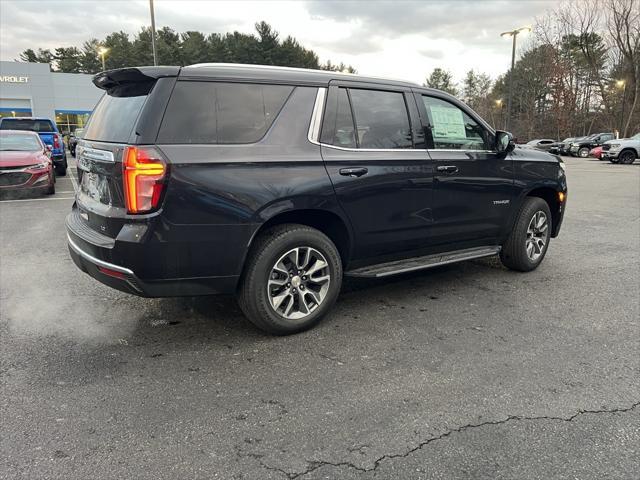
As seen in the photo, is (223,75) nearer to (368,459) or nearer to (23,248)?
(368,459)

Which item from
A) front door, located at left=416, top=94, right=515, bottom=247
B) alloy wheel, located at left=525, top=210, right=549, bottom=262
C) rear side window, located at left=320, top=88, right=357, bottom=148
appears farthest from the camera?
alloy wheel, located at left=525, top=210, right=549, bottom=262

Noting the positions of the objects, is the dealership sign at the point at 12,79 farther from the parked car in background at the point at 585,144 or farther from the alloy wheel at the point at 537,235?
the alloy wheel at the point at 537,235

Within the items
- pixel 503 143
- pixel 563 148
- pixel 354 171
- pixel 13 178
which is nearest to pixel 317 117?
pixel 354 171

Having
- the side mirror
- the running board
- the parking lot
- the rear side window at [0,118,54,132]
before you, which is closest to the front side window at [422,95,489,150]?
the side mirror

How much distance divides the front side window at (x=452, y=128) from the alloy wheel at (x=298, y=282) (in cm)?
162

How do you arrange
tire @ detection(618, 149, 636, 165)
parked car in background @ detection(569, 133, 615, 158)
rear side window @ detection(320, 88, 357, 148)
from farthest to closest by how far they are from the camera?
1. parked car in background @ detection(569, 133, 615, 158)
2. tire @ detection(618, 149, 636, 165)
3. rear side window @ detection(320, 88, 357, 148)

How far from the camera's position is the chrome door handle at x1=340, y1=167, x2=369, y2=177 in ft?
12.6

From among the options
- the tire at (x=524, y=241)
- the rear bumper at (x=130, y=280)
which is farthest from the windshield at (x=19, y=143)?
the tire at (x=524, y=241)

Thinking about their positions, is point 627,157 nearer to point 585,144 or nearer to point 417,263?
point 585,144

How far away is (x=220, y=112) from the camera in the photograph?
11.1 feet

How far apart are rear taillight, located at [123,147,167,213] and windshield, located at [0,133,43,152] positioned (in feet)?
33.2

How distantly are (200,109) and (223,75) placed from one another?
1.05 feet

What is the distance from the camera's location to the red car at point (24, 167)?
10.8 meters

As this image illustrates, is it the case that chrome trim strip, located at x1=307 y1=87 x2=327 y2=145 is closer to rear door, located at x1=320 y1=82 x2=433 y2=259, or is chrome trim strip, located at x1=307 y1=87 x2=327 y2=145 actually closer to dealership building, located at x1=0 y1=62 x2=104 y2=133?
rear door, located at x1=320 y1=82 x2=433 y2=259
